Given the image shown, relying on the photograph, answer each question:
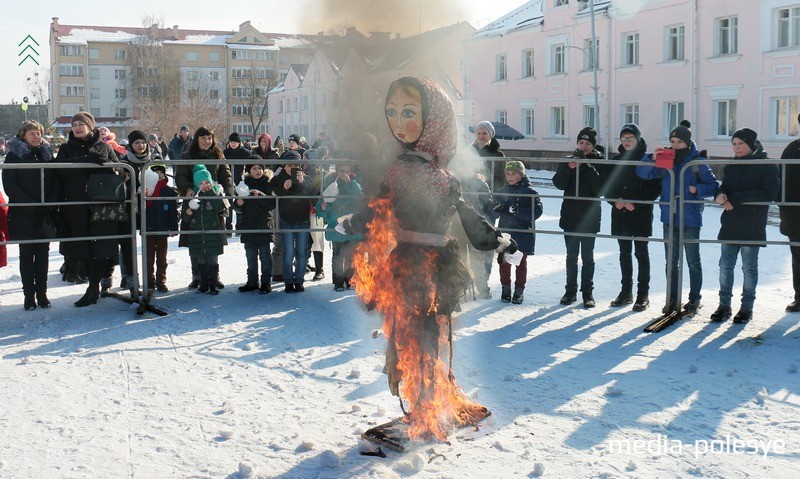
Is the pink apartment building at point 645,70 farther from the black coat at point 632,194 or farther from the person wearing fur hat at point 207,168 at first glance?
the black coat at point 632,194

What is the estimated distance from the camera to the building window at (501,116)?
41.0m

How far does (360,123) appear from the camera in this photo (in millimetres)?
4922

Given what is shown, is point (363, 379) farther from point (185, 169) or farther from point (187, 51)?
point (187, 51)

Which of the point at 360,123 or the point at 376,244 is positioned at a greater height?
the point at 360,123

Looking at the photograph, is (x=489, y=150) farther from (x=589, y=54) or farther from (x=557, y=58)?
(x=557, y=58)

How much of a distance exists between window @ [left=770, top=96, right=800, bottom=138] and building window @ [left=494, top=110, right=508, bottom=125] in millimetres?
14683

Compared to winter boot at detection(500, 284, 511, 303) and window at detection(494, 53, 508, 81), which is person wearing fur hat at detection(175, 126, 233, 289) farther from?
window at detection(494, 53, 508, 81)

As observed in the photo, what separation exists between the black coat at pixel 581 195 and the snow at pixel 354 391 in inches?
33.0

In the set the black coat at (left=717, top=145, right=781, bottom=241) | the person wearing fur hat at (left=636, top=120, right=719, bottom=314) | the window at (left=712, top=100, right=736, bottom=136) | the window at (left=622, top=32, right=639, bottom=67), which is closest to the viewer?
the black coat at (left=717, top=145, right=781, bottom=241)

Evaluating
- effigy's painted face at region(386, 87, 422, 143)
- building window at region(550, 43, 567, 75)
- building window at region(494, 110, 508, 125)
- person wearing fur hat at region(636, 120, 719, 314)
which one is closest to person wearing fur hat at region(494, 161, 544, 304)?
person wearing fur hat at region(636, 120, 719, 314)

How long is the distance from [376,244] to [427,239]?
32 centimetres

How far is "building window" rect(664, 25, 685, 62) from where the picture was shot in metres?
32.0

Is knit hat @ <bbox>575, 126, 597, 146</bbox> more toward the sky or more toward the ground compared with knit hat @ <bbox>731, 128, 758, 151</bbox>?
more toward the sky

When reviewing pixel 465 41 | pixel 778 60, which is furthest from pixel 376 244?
pixel 778 60
